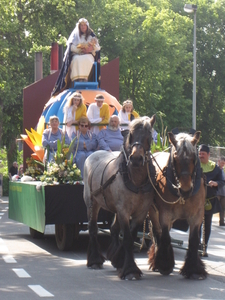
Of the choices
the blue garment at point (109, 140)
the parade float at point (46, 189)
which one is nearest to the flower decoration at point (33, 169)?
the parade float at point (46, 189)

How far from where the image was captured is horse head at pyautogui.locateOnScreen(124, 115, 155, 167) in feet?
28.7

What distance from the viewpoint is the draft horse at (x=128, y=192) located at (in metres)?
8.89

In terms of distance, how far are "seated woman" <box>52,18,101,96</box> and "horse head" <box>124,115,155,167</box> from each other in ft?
23.0

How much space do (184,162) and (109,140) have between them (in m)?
4.27

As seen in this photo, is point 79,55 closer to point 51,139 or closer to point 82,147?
point 51,139

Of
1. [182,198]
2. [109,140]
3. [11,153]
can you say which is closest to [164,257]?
[182,198]

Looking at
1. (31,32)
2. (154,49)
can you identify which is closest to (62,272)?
(31,32)

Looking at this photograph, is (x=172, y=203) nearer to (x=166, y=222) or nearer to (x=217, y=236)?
(x=166, y=222)

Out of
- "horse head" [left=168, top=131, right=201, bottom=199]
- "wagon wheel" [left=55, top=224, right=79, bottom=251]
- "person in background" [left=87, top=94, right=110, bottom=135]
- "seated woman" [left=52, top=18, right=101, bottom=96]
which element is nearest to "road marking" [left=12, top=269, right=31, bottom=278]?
"wagon wheel" [left=55, top=224, right=79, bottom=251]

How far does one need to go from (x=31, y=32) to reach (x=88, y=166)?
1112 inches

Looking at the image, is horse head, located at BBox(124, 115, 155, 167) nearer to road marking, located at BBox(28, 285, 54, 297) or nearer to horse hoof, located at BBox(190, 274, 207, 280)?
horse hoof, located at BBox(190, 274, 207, 280)

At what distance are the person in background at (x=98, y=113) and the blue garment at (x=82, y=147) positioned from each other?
964mm

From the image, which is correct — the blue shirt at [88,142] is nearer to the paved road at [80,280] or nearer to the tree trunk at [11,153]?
the paved road at [80,280]

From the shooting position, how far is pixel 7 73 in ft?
113
